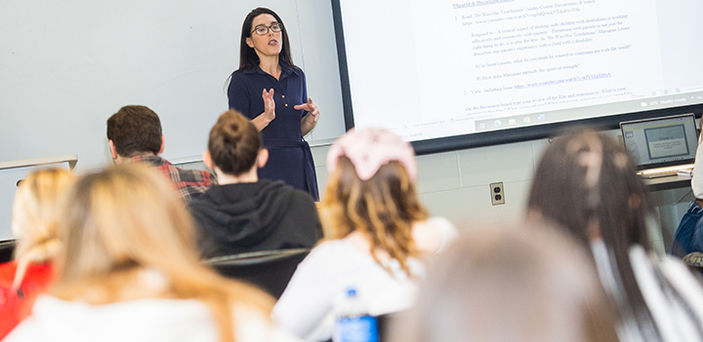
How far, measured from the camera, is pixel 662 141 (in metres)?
3.89

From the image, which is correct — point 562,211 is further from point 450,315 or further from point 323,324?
point 450,315

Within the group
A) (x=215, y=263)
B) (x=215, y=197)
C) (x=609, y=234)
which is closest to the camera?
(x=609, y=234)

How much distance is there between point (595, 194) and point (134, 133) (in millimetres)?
1888

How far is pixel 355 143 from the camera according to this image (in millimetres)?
1775

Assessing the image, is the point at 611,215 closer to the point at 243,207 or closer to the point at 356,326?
the point at 356,326

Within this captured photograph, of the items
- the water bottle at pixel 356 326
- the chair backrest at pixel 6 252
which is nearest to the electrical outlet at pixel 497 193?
the chair backrest at pixel 6 252

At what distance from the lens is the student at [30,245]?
168 cm

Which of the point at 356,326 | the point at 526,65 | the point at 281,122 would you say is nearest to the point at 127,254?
the point at 356,326

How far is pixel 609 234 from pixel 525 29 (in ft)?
9.67

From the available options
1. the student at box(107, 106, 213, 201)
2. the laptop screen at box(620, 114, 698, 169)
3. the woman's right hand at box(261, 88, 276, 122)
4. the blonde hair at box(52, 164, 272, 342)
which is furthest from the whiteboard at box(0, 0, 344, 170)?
the blonde hair at box(52, 164, 272, 342)

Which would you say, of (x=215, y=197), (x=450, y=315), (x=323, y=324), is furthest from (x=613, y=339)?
(x=215, y=197)

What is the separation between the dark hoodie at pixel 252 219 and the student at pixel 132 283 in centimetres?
85

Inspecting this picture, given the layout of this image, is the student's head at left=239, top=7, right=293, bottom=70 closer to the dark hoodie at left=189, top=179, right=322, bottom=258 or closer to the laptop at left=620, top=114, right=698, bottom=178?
the dark hoodie at left=189, top=179, right=322, bottom=258

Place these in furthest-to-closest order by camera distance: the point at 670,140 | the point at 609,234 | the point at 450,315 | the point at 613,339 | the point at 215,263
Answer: the point at 670,140
the point at 215,263
the point at 609,234
the point at 613,339
the point at 450,315
